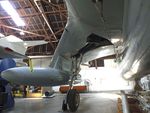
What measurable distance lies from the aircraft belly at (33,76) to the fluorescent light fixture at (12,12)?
768cm

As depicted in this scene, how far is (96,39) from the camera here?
133 inches

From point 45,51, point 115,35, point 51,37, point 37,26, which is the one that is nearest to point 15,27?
point 37,26

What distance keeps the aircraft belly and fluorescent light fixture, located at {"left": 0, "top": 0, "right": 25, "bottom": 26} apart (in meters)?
7.68

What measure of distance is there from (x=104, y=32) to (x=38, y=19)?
10684mm

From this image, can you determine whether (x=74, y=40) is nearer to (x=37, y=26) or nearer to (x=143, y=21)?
(x=143, y=21)

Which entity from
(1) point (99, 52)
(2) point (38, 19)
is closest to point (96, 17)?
(1) point (99, 52)

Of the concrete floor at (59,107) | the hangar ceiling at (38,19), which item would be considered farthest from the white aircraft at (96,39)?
the hangar ceiling at (38,19)

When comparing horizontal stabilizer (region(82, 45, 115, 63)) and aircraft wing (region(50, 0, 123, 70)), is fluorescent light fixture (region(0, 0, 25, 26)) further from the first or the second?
aircraft wing (region(50, 0, 123, 70))

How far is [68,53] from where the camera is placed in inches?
176

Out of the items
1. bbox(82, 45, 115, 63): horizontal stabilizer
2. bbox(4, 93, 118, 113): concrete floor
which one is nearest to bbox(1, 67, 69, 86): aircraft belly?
bbox(4, 93, 118, 113): concrete floor

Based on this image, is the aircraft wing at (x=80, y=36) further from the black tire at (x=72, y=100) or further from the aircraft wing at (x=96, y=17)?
the black tire at (x=72, y=100)

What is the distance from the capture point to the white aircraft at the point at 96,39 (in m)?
1.65

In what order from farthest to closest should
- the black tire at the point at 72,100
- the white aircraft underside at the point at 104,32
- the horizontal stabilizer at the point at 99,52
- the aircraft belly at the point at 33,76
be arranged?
1. the horizontal stabilizer at the point at 99,52
2. the black tire at the point at 72,100
3. the aircraft belly at the point at 33,76
4. the white aircraft underside at the point at 104,32

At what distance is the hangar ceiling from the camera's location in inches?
444
